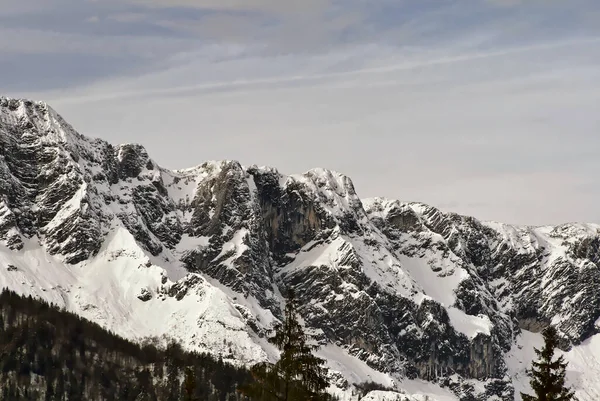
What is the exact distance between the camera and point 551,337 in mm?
76500

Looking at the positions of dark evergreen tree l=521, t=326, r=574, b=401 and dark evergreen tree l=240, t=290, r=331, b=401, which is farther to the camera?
dark evergreen tree l=521, t=326, r=574, b=401

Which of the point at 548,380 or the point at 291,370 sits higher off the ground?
the point at 548,380

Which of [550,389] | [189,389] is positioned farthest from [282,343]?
[550,389]

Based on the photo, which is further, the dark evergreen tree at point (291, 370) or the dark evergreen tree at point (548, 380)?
the dark evergreen tree at point (548, 380)

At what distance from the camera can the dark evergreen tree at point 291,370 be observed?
6575 cm

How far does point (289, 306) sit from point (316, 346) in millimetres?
3482

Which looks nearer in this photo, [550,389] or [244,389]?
[244,389]

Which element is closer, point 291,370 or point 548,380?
point 291,370

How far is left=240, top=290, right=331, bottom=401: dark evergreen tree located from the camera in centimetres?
6575

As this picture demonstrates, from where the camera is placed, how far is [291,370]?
66.4m

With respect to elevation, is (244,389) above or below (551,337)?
below

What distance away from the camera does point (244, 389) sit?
6494cm

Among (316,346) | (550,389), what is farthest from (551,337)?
(316,346)

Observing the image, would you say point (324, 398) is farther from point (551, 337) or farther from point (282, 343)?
point (551, 337)
